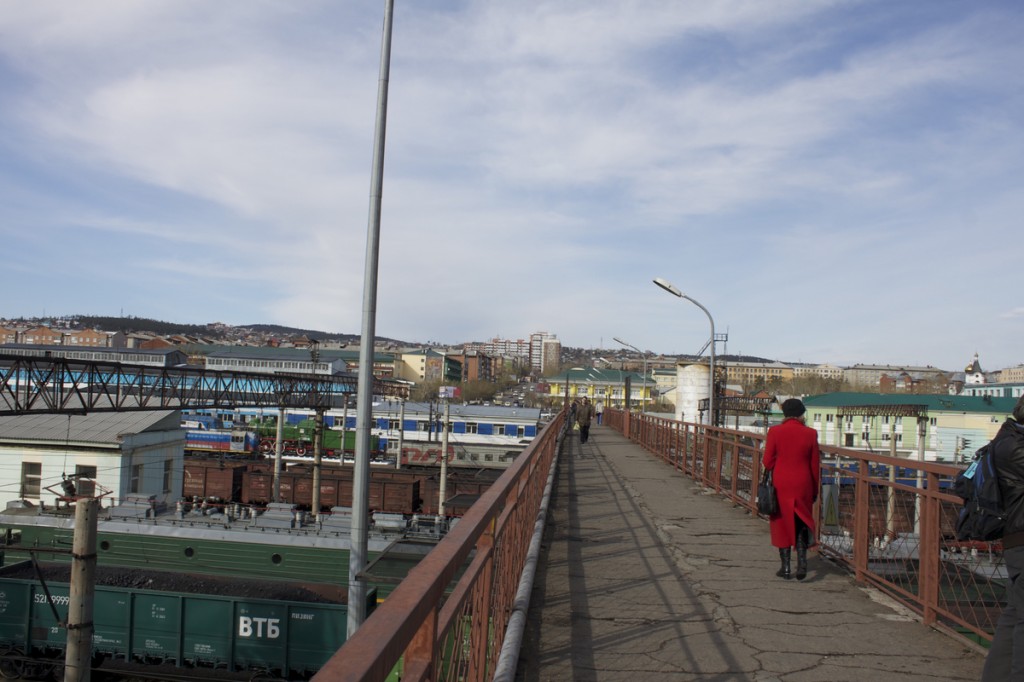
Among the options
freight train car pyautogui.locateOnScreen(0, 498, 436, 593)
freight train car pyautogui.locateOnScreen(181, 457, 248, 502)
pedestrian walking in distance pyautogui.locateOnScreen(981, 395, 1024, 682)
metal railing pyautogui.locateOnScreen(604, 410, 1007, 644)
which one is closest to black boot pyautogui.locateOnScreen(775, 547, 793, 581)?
metal railing pyautogui.locateOnScreen(604, 410, 1007, 644)

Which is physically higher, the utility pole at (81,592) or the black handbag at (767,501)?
the black handbag at (767,501)

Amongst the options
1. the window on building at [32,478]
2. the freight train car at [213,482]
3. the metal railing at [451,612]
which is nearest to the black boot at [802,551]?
the metal railing at [451,612]

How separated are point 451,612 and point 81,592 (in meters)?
10.4

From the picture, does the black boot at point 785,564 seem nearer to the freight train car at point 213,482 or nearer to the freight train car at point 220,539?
the freight train car at point 220,539

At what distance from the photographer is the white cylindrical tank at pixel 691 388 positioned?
37094 mm

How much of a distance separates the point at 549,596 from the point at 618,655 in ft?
4.33

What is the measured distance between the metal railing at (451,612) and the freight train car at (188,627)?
11.0 m

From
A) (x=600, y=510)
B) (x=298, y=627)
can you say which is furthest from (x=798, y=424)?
(x=298, y=627)

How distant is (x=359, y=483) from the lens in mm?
10398

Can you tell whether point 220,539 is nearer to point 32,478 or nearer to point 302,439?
point 32,478

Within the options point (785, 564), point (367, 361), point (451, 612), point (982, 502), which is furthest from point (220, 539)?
point (982, 502)

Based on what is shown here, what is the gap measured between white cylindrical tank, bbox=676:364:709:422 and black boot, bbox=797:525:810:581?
101ft

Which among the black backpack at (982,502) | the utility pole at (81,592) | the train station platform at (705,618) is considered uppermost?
the black backpack at (982,502)

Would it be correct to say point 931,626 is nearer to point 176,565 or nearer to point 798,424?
point 798,424
